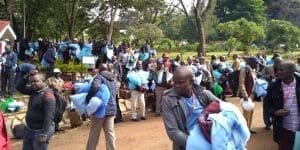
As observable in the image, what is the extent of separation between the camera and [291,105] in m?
5.27

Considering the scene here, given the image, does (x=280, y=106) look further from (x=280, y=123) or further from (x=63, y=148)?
(x=63, y=148)

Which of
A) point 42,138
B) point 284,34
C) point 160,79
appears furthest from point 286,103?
point 284,34

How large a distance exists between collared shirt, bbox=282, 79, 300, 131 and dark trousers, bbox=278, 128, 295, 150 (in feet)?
0.21

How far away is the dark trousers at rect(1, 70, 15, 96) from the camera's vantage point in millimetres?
15887

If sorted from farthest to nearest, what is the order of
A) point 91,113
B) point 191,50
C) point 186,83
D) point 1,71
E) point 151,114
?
point 191,50 < point 1,71 < point 151,114 < point 91,113 < point 186,83

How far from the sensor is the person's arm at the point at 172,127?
12.8 ft

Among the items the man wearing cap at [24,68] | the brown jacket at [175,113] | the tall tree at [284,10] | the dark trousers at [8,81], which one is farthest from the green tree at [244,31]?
the brown jacket at [175,113]

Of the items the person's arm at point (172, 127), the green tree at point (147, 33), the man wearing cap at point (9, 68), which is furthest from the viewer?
the green tree at point (147, 33)

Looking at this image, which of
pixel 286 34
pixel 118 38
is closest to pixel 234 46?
pixel 286 34

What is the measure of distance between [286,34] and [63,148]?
35276 mm

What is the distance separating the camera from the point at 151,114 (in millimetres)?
13844

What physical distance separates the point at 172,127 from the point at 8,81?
514 inches

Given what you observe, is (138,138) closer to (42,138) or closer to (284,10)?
(42,138)

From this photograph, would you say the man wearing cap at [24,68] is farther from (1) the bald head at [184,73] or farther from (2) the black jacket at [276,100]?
(1) the bald head at [184,73]
